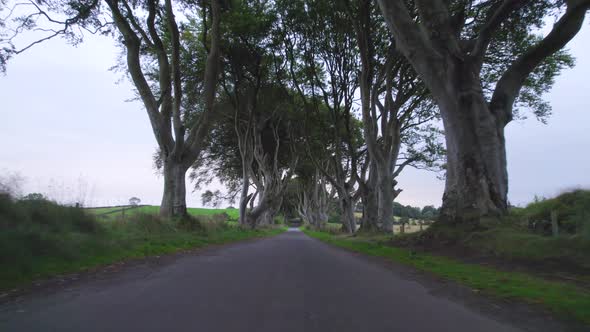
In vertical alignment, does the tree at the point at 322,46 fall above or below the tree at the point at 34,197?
above

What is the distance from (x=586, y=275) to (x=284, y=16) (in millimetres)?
18363

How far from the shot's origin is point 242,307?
4570 millimetres

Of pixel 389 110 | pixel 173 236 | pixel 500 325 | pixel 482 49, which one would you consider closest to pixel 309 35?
pixel 389 110

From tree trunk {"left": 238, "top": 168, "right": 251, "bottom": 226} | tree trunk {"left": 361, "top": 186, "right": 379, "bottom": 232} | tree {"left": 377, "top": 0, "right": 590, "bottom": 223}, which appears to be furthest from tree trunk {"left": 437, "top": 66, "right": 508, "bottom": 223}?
tree trunk {"left": 238, "top": 168, "right": 251, "bottom": 226}

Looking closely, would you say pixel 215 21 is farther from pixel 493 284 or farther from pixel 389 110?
pixel 493 284

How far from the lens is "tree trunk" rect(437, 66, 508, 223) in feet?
35.5

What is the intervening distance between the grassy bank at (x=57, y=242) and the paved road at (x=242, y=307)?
1138 mm

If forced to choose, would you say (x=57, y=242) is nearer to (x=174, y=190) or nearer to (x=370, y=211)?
(x=174, y=190)

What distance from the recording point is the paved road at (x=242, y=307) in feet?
12.6

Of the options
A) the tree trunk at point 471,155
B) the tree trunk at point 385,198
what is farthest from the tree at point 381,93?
the tree trunk at point 471,155

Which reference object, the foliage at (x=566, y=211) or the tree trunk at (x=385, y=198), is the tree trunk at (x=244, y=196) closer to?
the tree trunk at (x=385, y=198)

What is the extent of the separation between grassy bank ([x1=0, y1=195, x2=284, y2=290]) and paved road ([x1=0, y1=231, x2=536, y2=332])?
44.8 inches

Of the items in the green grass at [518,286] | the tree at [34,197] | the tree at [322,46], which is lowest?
the green grass at [518,286]

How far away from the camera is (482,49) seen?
37.3ft
